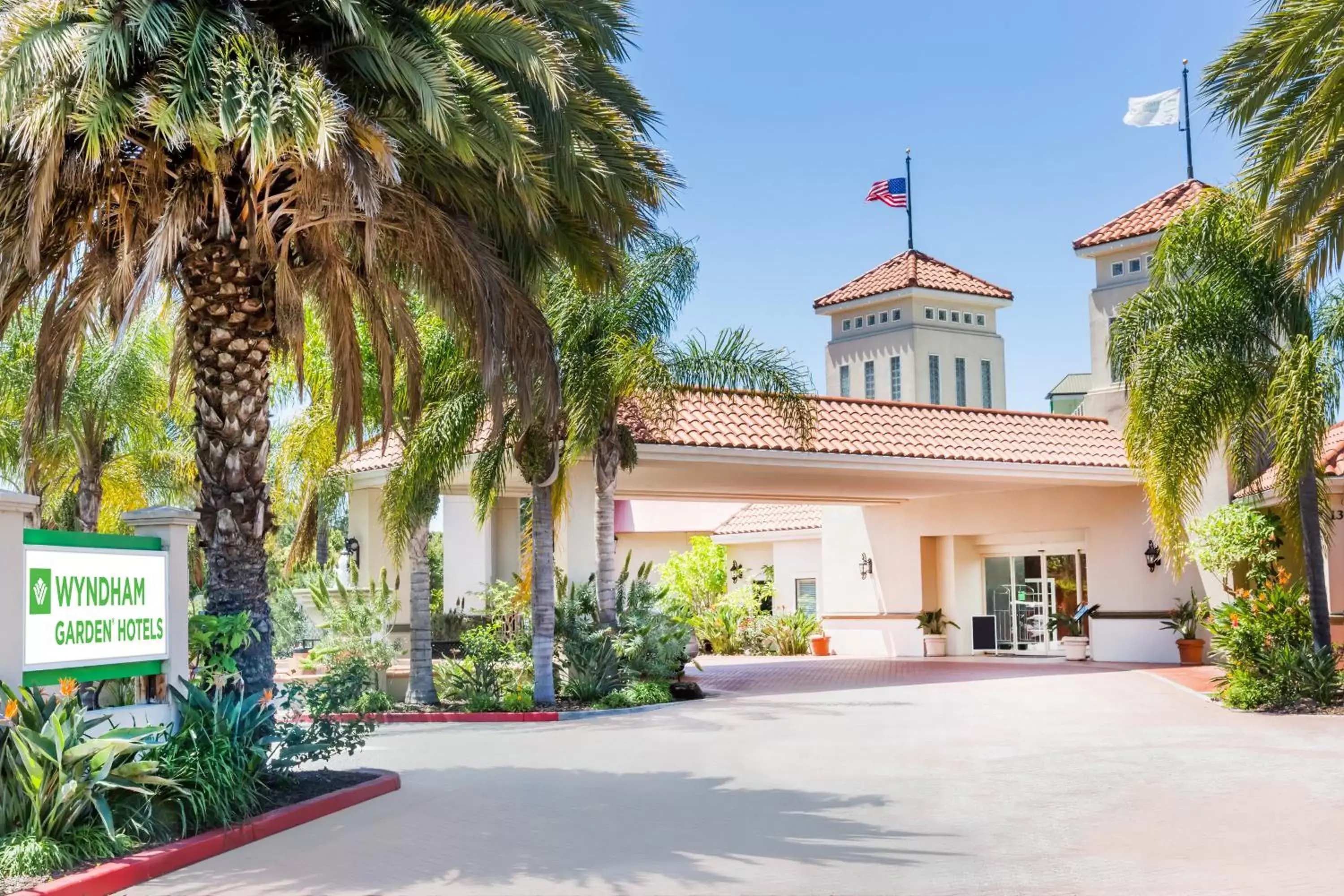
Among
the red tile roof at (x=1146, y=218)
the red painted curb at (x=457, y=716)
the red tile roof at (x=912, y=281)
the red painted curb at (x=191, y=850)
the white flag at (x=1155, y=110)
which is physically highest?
the white flag at (x=1155, y=110)

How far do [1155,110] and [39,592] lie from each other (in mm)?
29314

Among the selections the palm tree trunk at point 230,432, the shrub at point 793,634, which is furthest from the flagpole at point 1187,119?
the palm tree trunk at point 230,432

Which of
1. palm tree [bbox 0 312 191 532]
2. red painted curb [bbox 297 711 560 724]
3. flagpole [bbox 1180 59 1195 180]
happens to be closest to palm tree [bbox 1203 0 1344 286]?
red painted curb [bbox 297 711 560 724]

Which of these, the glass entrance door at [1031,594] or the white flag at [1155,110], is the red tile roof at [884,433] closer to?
the glass entrance door at [1031,594]

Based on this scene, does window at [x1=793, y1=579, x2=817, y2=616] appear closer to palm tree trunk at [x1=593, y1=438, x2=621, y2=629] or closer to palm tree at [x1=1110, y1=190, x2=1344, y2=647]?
palm tree trunk at [x1=593, y1=438, x2=621, y2=629]

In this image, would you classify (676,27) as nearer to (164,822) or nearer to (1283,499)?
(1283,499)

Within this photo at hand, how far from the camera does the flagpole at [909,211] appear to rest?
39.5 metres

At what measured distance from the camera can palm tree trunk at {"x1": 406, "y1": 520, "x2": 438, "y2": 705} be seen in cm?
1859

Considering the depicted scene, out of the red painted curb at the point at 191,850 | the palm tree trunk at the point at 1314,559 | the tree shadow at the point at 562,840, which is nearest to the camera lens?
the red painted curb at the point at 191,850

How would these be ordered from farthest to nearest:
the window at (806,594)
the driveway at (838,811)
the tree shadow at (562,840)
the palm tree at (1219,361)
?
the window at (806,594) < the palm tree at (1219,361) < the tree shadow at (562,840) < the driveway at (838,811)

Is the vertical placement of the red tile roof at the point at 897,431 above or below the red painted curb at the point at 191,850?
above

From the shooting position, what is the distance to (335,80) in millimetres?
10852

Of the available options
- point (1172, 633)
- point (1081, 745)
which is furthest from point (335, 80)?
point (1172, 633)

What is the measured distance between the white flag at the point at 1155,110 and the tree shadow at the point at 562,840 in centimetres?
2514
